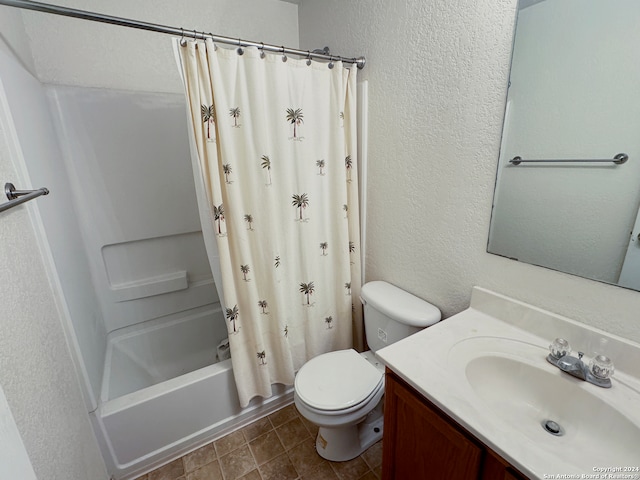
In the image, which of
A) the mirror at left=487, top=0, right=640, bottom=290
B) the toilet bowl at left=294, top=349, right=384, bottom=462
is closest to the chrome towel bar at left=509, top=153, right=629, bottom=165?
the mirror at left=487, top=0, right=640, bottom=290

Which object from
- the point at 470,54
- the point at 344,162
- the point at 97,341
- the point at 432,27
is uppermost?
the point at 432,27

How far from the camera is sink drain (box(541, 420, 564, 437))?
82 cm

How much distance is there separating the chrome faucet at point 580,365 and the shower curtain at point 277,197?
96 cm

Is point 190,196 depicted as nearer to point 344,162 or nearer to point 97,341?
point 97,341

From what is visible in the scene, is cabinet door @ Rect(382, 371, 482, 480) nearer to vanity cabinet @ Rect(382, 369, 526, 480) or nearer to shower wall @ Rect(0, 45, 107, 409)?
vanity cabinet @ Rect(382, 369, 526, 480)

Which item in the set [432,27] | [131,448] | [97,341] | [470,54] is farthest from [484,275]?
[97,341]

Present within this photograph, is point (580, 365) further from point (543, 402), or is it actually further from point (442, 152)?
point (442, 152)

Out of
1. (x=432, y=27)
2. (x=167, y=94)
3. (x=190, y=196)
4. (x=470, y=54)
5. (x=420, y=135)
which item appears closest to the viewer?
(x=470, y=54)

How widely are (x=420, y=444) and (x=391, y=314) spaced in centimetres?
54

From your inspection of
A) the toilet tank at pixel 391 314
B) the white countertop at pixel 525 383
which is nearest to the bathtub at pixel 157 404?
the toilet tank at pixel 391 314

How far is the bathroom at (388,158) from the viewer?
34.2 inches

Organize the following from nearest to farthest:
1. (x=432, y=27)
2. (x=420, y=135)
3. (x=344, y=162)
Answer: (x=432, y=27), (x=420, y=135), (x=344, y=162)

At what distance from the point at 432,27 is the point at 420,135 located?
0.41 meters

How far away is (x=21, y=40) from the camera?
4.46 ft
